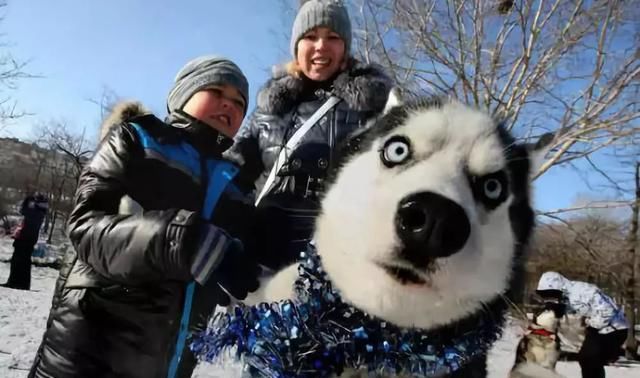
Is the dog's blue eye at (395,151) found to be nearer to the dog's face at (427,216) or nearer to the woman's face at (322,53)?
the dog's face at (427,216)

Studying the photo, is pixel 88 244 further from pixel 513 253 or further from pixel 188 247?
pixel 513 253

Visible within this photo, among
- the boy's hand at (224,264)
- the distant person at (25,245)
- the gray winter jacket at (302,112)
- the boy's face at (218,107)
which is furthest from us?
the distant person at (25,245)

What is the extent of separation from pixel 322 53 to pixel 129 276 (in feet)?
1.64

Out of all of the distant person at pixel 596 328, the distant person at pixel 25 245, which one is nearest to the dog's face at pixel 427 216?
the distant person at pixel 596 328

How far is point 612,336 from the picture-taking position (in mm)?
4824

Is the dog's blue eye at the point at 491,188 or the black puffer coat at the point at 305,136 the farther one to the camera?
the black puffer coat at the point at 305,136

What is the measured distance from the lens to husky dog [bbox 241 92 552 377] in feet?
1.68

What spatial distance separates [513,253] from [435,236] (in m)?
0.19

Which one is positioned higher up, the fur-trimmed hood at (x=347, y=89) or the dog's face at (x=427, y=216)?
the fur-trimmed hood at (x=347, y=89)

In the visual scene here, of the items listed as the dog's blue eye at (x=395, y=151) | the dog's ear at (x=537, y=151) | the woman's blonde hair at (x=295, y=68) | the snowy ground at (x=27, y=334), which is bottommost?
the snowy ground at (x=27, y=334)

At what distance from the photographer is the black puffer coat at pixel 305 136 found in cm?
74

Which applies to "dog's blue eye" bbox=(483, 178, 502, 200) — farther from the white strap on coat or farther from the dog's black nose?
the white strap on coat

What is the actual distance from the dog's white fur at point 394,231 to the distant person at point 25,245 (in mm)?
6693

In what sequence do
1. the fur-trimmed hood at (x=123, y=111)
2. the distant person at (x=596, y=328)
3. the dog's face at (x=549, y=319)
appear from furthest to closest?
the distant person at (x=596, y=328) → the dog's face at (x=549, y=319) → the fur-trimmed hood at (x=123, y=111)
